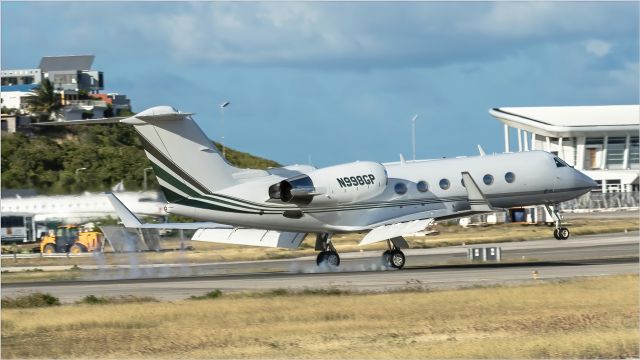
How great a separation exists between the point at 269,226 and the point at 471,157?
324 inches

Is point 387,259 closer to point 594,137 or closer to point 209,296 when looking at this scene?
point 209,296

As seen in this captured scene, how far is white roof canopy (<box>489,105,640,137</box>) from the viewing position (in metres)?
130

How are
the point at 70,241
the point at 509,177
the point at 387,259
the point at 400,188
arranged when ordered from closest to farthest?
the point at 400,188, the point at 387,259, the point at 509,177, the point at 70,241

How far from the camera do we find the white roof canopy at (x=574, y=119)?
5103 inches

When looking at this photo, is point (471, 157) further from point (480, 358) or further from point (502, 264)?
point (480, 358)

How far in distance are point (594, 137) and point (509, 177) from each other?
302 feet

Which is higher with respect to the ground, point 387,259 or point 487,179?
point 487,179

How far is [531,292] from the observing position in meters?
30.7

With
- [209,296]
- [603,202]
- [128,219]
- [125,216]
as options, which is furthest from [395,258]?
[603,202]

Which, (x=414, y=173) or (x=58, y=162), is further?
(x=58, y=162)

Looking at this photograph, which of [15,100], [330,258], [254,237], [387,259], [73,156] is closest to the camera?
[254,237]

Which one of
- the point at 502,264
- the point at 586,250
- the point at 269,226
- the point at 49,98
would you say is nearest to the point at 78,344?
the point at 269,226

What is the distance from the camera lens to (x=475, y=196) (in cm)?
4134

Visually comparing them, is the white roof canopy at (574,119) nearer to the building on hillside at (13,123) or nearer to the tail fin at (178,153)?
the building on hillside at (13,123)
